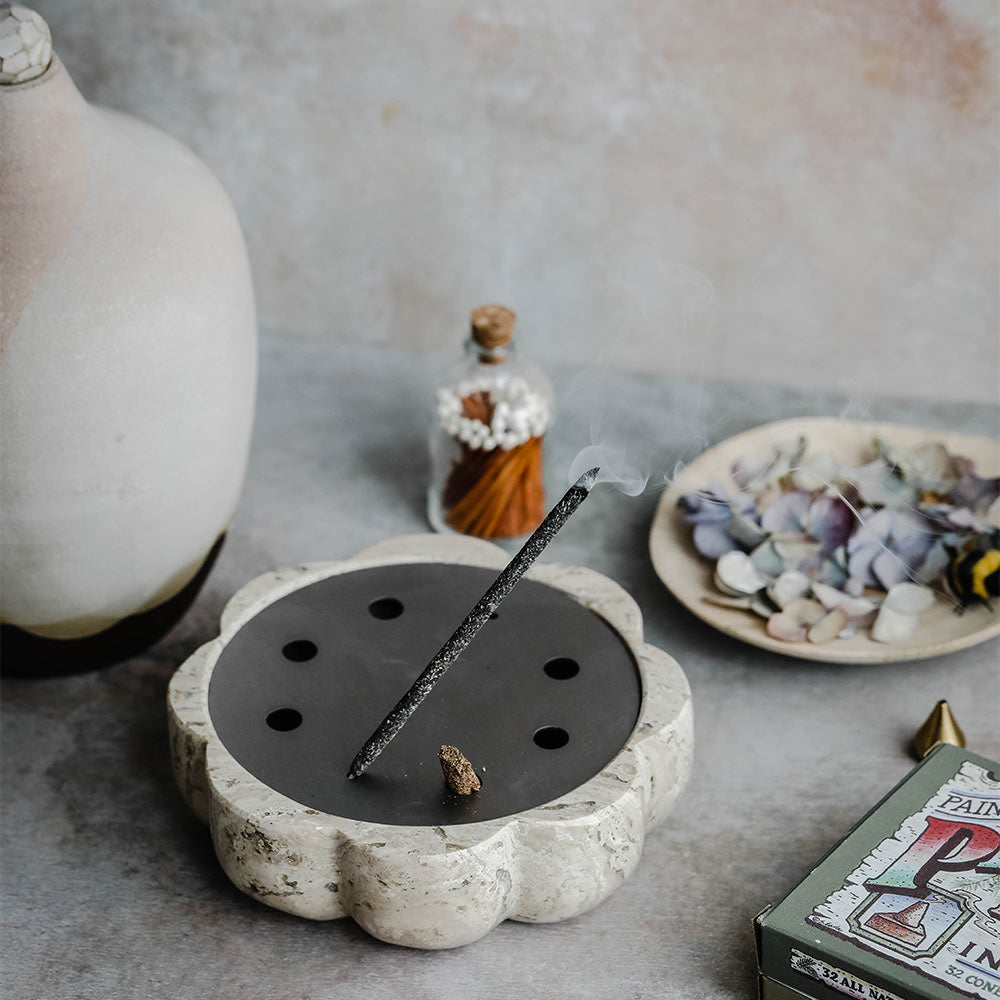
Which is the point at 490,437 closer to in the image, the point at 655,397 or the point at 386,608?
the point at 386,608

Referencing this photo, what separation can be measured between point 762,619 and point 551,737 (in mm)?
297

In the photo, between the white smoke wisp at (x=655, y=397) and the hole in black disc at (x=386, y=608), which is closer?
the hole in black disc at (x=386, y=608)

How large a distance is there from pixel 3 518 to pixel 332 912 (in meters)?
0.36

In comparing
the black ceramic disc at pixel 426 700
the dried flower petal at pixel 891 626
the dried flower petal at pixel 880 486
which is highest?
the dried flower petal at pixel 880 486

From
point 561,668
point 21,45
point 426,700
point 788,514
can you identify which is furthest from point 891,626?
point 21,45

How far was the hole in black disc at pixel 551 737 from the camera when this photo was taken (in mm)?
860

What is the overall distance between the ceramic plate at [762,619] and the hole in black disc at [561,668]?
19 cm

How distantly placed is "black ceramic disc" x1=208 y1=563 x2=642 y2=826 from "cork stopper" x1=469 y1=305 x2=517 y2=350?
25 centimetres

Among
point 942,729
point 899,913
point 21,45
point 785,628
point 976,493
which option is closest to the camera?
point 899,913

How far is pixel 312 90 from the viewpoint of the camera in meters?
1.48

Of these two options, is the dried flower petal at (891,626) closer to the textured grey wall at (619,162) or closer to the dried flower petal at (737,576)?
the dried flower petal at (737,576)

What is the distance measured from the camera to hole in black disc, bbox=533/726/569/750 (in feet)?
2.82

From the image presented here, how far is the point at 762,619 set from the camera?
42.8 inches

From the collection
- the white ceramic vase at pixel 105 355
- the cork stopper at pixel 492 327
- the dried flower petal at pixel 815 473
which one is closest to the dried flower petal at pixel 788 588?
the dried flower petal at pixel 815 473
